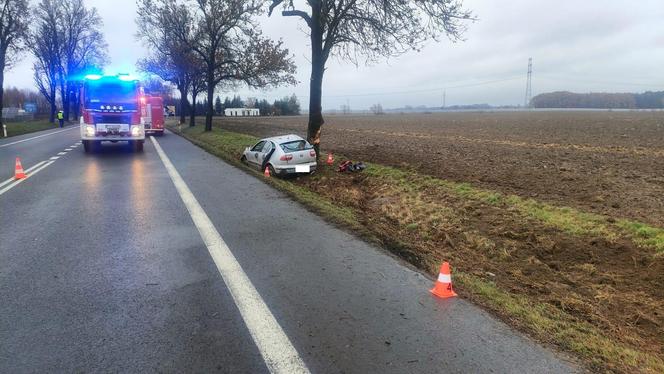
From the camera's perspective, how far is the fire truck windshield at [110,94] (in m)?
17.6

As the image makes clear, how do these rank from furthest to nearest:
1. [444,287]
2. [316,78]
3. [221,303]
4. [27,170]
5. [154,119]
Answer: [154,119] < [316,78] < [27,170] < [444,287] < [221,303]

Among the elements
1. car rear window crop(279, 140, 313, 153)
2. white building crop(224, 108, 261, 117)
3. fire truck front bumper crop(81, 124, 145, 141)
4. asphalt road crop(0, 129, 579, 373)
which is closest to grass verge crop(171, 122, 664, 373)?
asphalt road crop(0, 129, 579, 373)

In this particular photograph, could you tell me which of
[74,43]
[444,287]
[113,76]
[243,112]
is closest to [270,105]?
[243,112]

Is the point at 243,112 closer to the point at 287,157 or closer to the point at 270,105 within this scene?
the point at 270,105

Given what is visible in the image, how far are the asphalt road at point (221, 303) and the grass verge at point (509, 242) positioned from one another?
1.24 ft

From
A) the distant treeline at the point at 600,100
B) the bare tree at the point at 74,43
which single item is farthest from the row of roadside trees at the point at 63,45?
the distant treeline at the point at 600,100

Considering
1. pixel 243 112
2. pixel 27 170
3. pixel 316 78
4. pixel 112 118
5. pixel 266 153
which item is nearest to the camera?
pixel 27 170

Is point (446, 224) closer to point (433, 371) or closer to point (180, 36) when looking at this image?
point (433, 371)

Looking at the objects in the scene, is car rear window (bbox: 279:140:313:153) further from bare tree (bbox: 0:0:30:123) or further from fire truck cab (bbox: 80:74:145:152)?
bare tree (bbox: 0:0:30:123)

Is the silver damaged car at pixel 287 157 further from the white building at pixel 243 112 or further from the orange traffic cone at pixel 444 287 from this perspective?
the white building at pixel 243 112

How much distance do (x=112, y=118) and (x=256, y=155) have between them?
261 inches

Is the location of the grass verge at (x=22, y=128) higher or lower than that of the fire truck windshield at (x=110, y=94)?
lower

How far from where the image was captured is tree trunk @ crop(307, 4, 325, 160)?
16.5m

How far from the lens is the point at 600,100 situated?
163 meters
